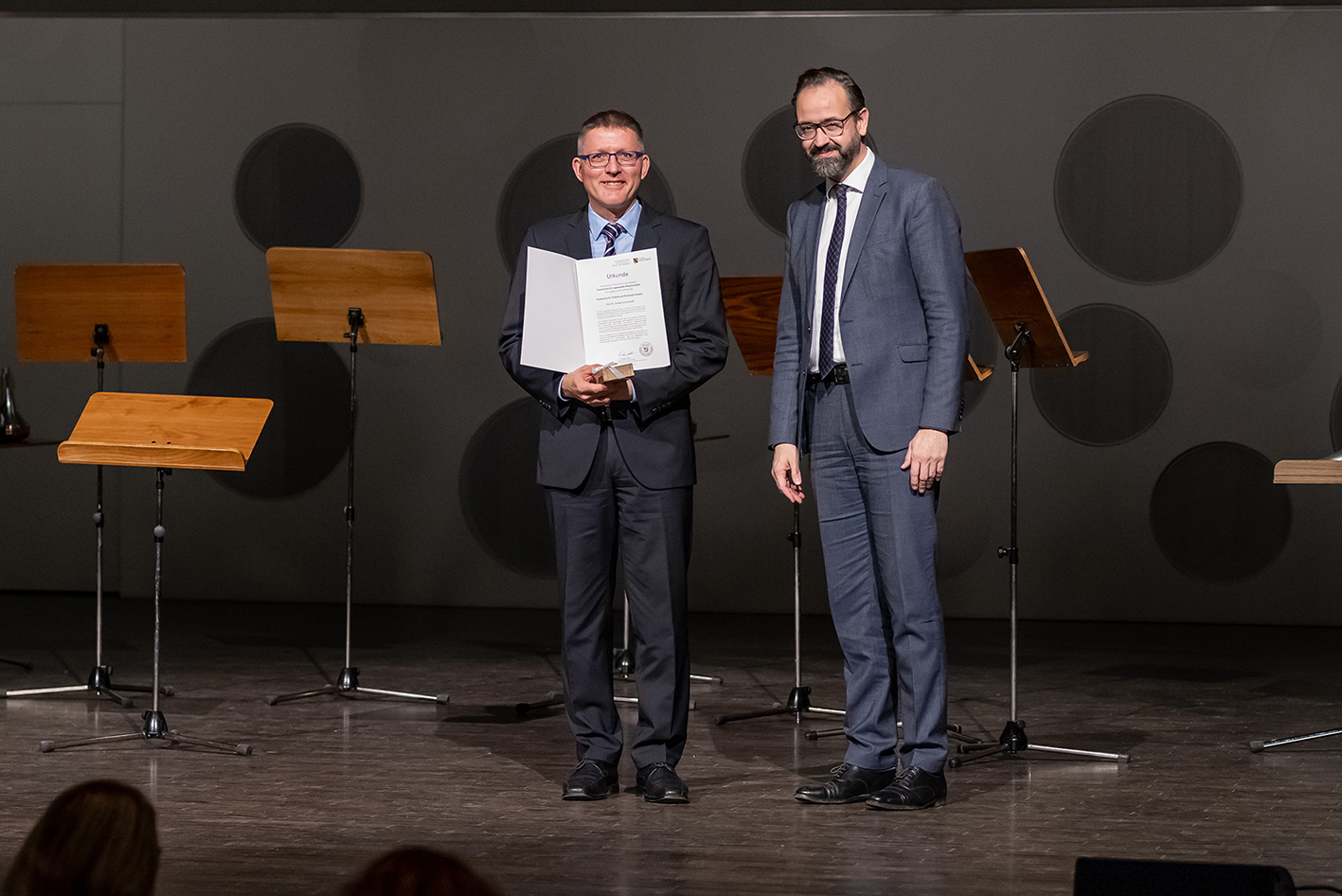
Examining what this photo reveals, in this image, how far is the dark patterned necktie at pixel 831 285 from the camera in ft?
11.1

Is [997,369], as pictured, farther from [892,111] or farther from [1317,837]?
[1317,837]

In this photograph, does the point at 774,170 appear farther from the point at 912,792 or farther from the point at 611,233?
the point at 912,792

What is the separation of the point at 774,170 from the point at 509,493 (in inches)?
A: 79.7

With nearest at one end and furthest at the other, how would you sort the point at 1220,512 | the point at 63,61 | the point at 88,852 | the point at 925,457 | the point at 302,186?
the point at 88,852 < the point at 925,457 < the point at 1220,512 < the point at 302,186 < the point at 63,61

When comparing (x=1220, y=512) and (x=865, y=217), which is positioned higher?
(x=865, y=217)

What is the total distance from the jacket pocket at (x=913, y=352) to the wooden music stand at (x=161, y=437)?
1693mm

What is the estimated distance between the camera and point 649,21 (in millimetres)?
6820

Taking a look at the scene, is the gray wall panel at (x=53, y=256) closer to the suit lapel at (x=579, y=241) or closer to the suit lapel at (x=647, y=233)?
the suit lapel at (x=579, y=241)

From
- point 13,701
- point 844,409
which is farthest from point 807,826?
point 13,701

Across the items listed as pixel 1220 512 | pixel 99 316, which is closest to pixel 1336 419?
pixel 1220 512

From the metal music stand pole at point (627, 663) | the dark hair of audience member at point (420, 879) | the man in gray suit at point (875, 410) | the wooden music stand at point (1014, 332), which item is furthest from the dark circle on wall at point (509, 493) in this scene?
the dark hair of audience member at point (420, 879)

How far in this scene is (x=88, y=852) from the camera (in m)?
1.17

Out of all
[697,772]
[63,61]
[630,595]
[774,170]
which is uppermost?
[63,61]

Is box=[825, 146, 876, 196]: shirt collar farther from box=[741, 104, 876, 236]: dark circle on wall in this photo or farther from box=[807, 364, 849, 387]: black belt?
box=[741, 104, 876, 236]: dark circle on wall
